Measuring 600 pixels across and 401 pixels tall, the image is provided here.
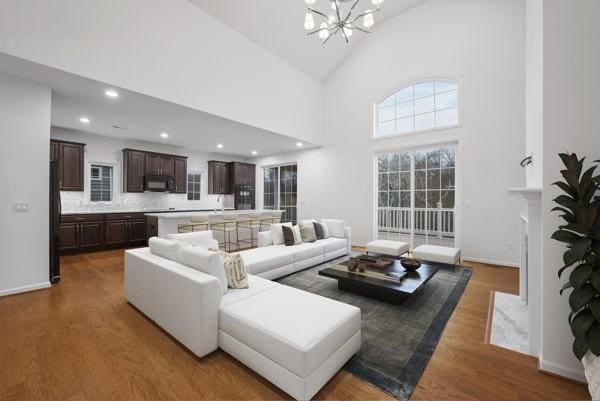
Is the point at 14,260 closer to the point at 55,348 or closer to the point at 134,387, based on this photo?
the point at 55,348

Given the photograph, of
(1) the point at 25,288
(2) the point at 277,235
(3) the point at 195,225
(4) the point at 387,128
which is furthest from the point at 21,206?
(4) the point at 387,128

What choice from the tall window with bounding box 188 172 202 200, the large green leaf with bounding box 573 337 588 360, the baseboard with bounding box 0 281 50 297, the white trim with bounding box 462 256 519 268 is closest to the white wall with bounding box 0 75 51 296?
the baseboard with bounding box 0 281 50 297

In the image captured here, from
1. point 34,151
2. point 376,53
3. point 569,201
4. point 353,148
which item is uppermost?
point 376,53

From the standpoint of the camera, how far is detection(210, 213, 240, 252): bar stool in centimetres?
586

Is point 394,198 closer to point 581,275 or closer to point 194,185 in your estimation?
point 581,275

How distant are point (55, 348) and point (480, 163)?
6575mm

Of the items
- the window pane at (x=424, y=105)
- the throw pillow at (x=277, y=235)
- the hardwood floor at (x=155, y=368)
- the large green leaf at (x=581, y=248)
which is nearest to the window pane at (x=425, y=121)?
the window pane at (x=424, y=105)

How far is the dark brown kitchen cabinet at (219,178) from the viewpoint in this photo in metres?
8.35

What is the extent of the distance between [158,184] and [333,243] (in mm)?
5175

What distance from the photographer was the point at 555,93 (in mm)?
1834

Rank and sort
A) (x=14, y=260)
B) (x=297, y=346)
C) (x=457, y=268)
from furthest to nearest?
(x=457, y=268), (x=14, y=260), (x=297, y=346)

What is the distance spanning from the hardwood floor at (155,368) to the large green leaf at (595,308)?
1.92 ft

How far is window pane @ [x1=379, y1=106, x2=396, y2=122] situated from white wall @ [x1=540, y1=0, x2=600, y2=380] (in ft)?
14.0

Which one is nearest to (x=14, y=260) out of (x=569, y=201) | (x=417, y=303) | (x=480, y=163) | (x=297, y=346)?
(x=297, y=346)
